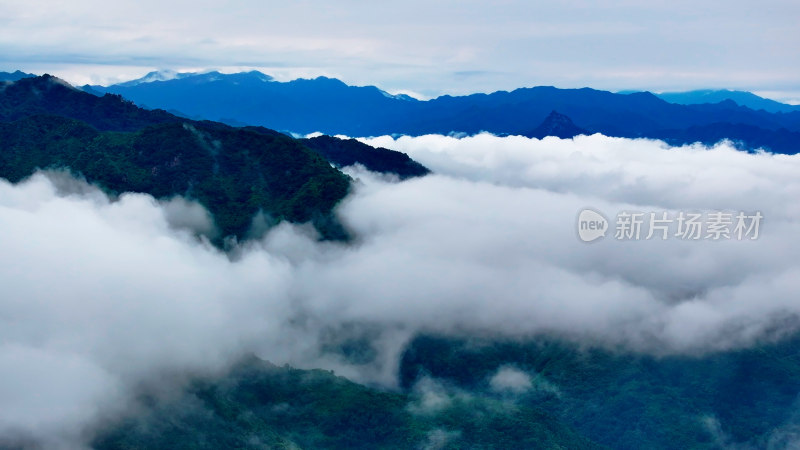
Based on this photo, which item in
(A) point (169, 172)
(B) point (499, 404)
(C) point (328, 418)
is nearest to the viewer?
(C) point (328, 418)

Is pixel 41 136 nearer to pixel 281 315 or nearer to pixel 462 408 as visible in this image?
pixel 281 315

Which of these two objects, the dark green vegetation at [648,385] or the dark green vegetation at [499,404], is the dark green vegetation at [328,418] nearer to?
the dark green vegetation at [499,404]

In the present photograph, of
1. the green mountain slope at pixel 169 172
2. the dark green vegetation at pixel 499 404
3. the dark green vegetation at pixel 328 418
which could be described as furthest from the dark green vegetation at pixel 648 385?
the green mountain slope at pixel 169 172

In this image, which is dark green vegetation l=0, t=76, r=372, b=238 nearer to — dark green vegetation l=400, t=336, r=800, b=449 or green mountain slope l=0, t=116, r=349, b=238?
green mountain slope l=0, t=116, r=349, b=238

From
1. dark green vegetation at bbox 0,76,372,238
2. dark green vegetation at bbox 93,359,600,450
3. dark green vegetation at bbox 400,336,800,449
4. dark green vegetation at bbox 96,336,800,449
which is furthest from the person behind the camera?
dark green vegetation at bbox 0,76,372,238

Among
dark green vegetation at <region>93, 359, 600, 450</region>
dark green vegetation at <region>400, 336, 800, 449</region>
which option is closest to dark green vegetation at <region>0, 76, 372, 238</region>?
dark green vegetation at <region>400, 336, 800, 449</region>

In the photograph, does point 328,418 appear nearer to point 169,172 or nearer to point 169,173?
point 169,173

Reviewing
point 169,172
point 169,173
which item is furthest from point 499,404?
point 169,172

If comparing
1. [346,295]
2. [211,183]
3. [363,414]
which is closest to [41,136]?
[211,183]
